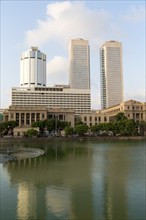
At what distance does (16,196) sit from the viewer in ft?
69.7

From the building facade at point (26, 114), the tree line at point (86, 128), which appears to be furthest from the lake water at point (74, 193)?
the building facade at point (26, 114)

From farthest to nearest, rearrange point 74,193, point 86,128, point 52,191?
1. point 86,128
2. point 52,191
3. point 74,193

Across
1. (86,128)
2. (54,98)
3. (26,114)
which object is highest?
(54,98)

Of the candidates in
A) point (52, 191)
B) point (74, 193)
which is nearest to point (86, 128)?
point (52, 191)

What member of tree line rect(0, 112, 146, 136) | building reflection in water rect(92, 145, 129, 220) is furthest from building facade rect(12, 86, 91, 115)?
building reflection in water rect(92, 145, 129, 220)

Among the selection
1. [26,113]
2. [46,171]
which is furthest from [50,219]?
[26,113]

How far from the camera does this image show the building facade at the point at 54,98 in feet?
577

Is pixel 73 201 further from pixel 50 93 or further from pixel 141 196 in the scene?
pixel 50 93

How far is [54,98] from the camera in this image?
179 metres

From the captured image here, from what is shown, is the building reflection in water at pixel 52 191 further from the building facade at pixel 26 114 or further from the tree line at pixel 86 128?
the building facade at pixel 26 114

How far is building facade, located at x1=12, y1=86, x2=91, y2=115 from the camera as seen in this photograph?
176 m

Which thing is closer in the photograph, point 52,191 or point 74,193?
point 74,193

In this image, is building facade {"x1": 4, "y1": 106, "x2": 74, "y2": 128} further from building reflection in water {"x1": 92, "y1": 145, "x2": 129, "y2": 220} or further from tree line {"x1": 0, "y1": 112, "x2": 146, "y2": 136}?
→ building reflection in water {"x1": 92, "y1": 145, "x2": 129, "y2": 220}

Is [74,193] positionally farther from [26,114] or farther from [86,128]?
[26,114]
